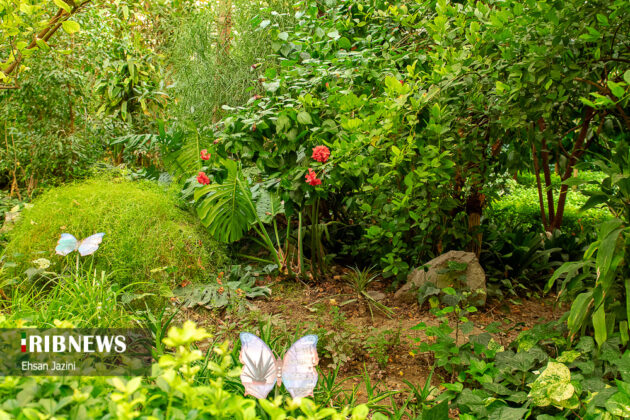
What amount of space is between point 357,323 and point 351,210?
3.13 feet

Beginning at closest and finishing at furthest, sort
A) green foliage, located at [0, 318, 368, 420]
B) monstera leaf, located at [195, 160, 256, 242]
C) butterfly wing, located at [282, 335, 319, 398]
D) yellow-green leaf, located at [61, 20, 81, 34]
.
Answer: green foliage, located at [0, 318, 368, 420] → butterfly wing, located at [282, 335, 319, 398] → yellow-green leaf, located at [61, 20, 81, 34] → monstera leaf, located at [195, 160, 256, 242]

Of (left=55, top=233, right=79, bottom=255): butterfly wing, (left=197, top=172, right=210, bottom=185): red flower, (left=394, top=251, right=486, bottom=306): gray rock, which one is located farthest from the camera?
(left=197, top=172, right=210, bottom=185): red flower

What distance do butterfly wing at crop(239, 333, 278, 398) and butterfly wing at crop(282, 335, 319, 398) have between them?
4cm

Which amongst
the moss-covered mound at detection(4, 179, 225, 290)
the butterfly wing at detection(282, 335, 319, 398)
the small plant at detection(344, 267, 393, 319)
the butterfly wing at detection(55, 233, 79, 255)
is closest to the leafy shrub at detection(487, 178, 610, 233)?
the small plant at detection(344, 267, 393, 319)

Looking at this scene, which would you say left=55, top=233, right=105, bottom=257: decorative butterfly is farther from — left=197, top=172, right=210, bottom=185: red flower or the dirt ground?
left=197, top=172, right=210, bottom=185: red flower

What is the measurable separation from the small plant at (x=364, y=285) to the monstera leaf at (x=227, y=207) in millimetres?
866

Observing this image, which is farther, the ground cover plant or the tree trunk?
the tree trunk

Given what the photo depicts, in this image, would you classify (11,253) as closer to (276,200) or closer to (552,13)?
(276,200)

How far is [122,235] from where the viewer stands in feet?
9.92

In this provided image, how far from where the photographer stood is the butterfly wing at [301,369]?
1.20 meters

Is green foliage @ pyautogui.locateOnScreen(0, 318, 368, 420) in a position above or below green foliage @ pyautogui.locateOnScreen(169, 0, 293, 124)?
below

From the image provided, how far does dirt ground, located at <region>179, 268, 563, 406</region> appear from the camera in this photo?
224cm

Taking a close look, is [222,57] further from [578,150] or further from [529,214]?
[529,214]

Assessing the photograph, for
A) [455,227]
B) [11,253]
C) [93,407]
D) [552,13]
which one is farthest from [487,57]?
Answer: [11,253]
